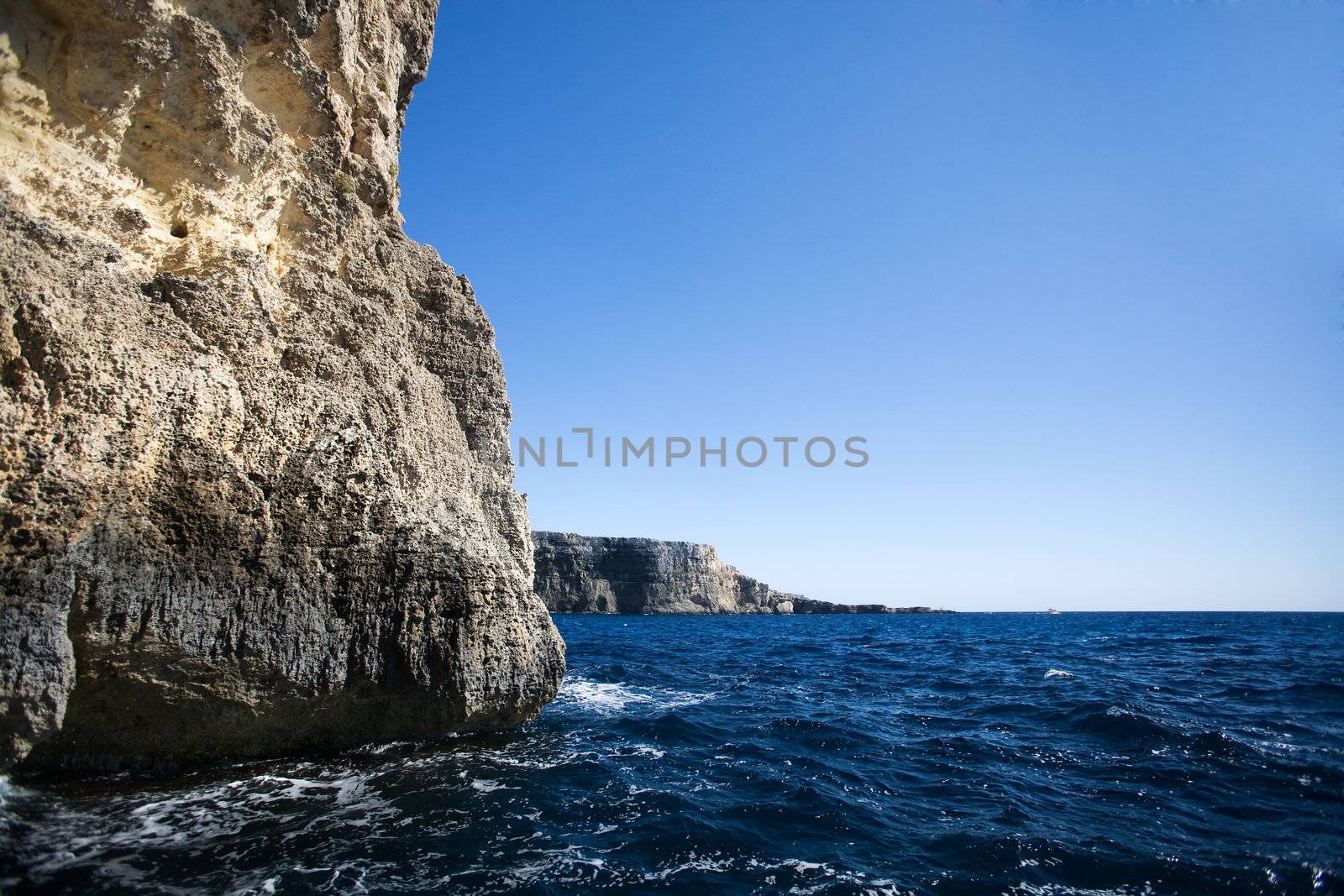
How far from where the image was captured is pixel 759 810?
8.16 m

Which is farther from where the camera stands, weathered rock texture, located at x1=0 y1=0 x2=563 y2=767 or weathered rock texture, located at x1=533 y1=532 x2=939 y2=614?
weathered rock texture, located at x1=533 y1=532 x2=939 y2=614

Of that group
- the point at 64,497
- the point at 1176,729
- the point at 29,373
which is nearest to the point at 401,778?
the point at 64,497

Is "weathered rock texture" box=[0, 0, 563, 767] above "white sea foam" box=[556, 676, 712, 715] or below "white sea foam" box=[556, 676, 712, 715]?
above

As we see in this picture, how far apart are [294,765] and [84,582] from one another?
3.80 metres

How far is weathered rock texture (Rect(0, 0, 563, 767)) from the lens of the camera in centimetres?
721

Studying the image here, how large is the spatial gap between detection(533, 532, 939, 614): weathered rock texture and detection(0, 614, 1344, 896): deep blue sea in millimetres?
77659

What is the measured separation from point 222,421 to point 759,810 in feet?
27.9

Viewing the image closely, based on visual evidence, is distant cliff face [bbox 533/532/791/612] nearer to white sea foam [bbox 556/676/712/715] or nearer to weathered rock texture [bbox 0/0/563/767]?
white sea foam [bbox 556/676/712/715]

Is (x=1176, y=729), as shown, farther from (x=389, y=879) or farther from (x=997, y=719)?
(x=389, y=879)

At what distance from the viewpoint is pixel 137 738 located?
829cm

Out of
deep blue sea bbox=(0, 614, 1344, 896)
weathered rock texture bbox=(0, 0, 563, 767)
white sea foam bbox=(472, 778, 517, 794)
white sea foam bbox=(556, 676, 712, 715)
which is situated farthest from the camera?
white sea foam bbox=(556, 676, 712, 715)

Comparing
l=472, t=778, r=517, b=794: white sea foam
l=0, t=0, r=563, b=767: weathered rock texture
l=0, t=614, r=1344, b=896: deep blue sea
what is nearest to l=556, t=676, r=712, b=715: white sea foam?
l=0, t=614, r=1344, b=896: deep blue sea

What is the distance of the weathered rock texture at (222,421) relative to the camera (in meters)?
7.21

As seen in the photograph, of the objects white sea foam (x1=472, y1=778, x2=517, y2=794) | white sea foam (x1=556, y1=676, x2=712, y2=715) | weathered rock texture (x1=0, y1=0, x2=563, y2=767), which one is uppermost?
weathered rock texture (x1=0, y1=0, x2=563, y2=767)
